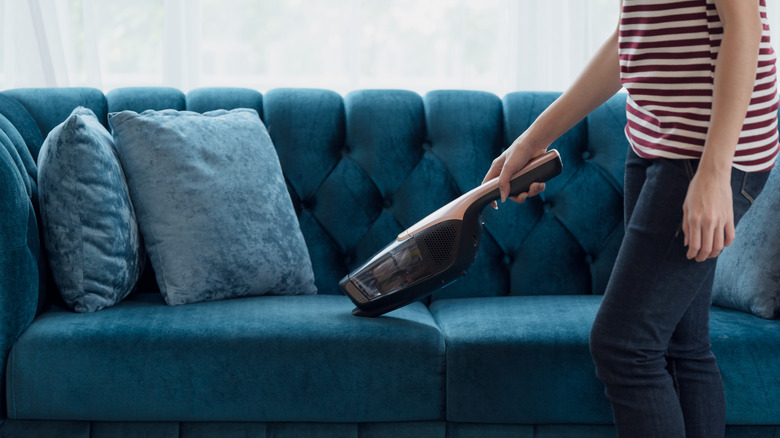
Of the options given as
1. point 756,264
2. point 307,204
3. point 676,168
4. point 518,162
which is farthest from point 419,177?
point 676,168

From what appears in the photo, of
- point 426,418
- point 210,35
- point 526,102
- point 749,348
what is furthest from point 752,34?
point 210,35

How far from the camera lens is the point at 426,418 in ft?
3.97

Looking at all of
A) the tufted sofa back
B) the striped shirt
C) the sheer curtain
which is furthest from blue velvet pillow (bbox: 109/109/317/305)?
the striped shirt

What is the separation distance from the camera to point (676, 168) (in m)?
0.86

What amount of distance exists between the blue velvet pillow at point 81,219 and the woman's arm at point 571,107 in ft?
2.45

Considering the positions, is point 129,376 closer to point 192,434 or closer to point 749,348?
point 192,434

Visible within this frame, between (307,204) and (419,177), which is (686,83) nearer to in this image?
(419,177)

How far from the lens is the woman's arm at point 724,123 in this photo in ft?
2.58

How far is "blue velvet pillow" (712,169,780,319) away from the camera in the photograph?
1316 mm

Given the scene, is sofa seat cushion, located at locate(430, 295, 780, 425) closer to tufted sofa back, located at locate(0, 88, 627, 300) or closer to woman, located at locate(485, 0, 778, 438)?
woman, located at locate(485, 0, 778, 438)

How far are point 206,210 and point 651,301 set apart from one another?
885mm

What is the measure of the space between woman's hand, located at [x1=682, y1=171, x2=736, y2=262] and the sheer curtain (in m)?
1.34

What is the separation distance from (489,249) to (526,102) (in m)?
0.38

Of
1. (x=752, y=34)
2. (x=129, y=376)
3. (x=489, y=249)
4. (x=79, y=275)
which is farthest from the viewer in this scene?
(x=489, y=249)
